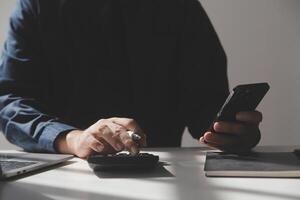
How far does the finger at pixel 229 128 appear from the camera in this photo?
83 centimetres

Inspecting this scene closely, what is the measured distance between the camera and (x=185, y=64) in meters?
1.25

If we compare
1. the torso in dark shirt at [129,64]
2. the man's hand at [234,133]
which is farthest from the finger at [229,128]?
the torso in dark shirt at [129,64]

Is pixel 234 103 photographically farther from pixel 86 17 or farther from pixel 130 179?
pixel 86 17

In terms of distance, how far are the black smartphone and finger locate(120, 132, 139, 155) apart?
7.5 inches

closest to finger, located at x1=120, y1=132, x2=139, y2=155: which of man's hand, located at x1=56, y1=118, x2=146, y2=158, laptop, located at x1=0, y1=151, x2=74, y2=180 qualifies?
man's hand, located at x1=56, y1=118, x2=146, y2=158

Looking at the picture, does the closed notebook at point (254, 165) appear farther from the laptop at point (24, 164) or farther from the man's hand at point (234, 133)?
the laptop at point (24, 164)

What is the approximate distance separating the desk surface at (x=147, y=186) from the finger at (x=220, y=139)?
188mm

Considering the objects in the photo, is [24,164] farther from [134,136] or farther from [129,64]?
[129,64]

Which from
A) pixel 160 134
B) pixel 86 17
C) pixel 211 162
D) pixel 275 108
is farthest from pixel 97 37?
pixel 275 108

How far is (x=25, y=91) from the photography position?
1052 millimetres

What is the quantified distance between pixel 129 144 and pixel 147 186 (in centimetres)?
19

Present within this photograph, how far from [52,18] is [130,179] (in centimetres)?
72

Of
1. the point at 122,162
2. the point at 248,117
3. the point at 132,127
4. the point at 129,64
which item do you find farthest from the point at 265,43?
the point at 122,162

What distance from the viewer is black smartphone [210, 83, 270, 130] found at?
2.46ft
